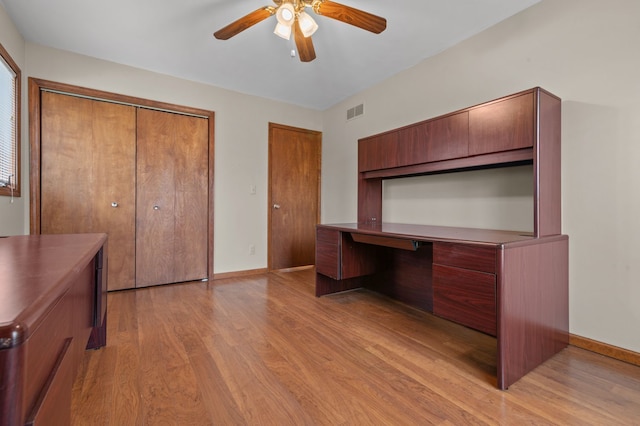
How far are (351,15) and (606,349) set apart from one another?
260 centimetres

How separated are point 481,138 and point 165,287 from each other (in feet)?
11.0

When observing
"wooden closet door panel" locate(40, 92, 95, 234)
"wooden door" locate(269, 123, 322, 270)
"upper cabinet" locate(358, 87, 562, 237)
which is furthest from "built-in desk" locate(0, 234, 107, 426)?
"wooden door" locate(269, 123, 322, 270)

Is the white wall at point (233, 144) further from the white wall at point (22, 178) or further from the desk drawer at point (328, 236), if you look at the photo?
the desk drawer at point (328, 236)

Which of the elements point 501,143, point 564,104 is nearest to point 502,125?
point 501,143

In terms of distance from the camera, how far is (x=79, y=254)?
927mm

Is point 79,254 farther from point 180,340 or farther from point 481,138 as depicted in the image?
point 481,138

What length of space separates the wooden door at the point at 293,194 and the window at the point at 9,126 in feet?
7.83

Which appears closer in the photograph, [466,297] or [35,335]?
[35,335]

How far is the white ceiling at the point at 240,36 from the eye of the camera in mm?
2092

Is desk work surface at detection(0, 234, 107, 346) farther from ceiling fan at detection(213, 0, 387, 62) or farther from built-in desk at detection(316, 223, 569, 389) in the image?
ceiling fan at detection(213, 0, 387, 62)

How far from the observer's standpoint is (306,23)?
1.90 metres

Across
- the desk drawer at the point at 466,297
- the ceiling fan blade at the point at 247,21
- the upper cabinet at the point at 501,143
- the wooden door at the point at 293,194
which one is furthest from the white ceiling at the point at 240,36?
the desk drawer at the point at 466,297

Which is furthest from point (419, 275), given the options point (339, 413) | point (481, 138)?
point (339, 413)

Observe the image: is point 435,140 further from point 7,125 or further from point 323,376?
point 7,125
